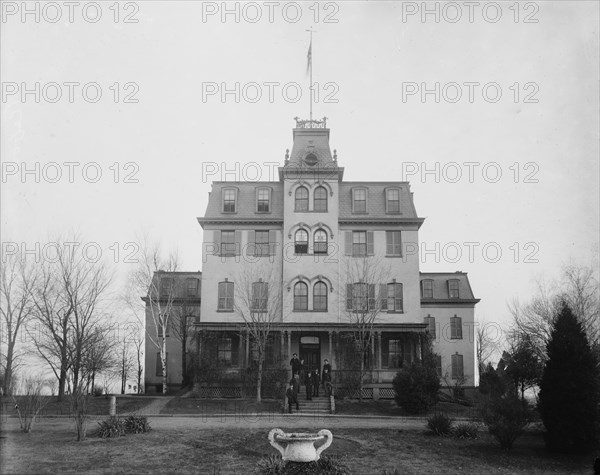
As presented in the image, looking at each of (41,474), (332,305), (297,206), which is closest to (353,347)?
(332,305)

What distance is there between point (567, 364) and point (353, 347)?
18224mm

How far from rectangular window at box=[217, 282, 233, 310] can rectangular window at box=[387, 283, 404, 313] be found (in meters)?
9.28

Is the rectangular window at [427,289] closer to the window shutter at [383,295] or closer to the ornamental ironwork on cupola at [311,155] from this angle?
the window shutter at [383,295]

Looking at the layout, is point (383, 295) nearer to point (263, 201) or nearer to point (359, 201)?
point (359, 201)

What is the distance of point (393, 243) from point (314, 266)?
16.2 feet

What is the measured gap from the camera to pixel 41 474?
1330 cm

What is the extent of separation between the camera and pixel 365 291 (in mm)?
34906

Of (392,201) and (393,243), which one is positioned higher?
(392,201)

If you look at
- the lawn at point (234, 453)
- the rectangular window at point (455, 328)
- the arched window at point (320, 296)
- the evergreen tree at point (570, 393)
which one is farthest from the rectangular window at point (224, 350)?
the evergreen tree at point (570, 393)

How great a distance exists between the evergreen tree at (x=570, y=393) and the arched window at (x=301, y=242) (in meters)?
19.7

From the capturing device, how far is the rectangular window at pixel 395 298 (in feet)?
117

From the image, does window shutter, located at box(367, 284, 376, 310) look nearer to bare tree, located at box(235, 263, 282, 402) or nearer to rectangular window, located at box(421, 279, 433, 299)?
bare tree, located at box(235, 263, 282, 402)

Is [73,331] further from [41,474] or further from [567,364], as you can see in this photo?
[567,364]

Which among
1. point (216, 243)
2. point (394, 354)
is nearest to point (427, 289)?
point (394, 354)
